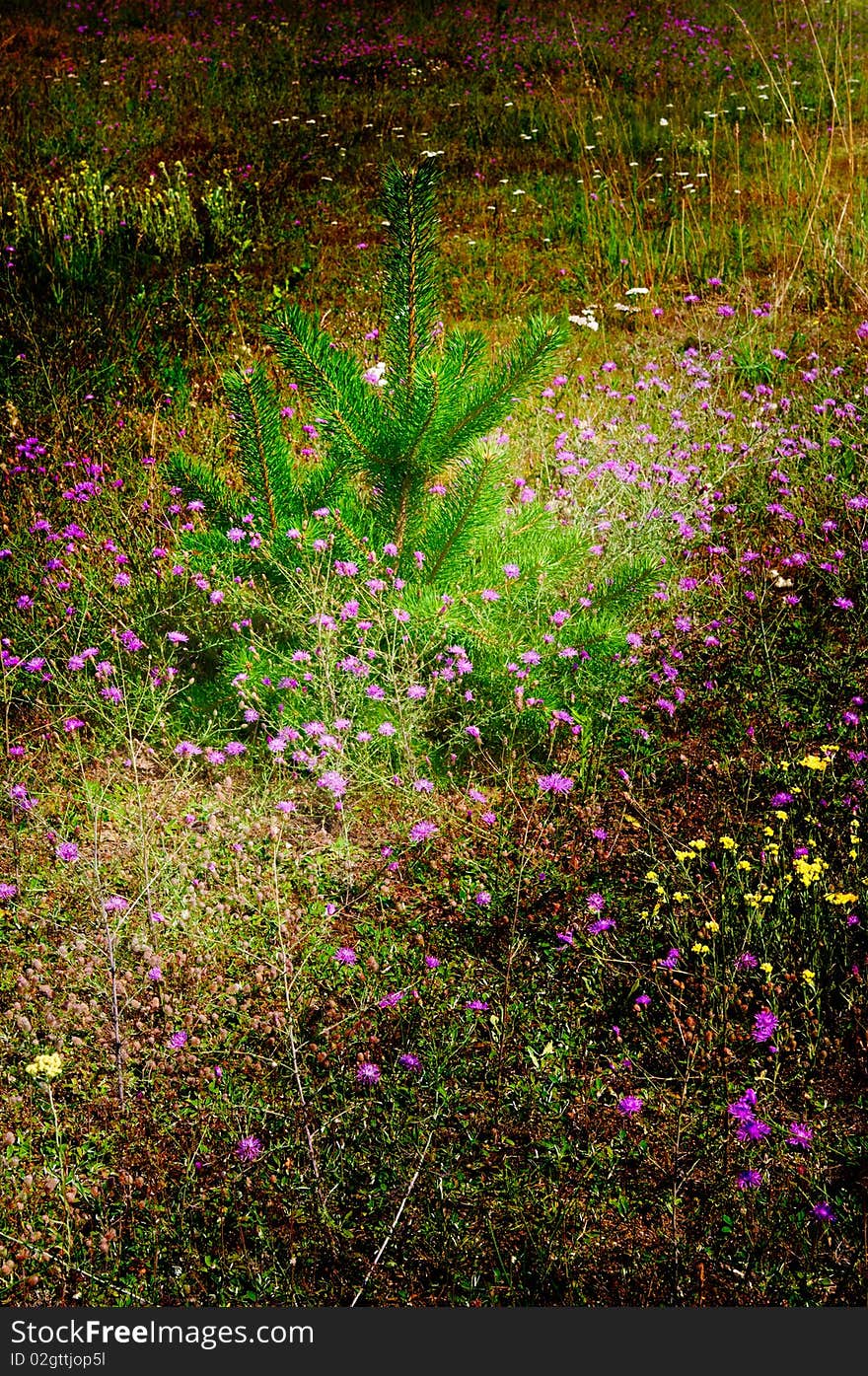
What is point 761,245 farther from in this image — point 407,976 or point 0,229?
point 407,976

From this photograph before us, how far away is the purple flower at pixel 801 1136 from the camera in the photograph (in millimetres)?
1854

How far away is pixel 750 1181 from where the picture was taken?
5.89 feet

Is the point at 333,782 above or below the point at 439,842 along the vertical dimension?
above

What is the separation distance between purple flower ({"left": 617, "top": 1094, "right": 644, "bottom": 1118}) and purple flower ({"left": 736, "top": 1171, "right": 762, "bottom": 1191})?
0.72 ft

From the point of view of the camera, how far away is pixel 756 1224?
1.75 m

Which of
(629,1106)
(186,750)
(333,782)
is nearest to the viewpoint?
(629,1106)

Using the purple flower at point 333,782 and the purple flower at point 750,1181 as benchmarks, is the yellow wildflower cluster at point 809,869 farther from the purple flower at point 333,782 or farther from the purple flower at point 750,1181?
the purple flower at point 333,782

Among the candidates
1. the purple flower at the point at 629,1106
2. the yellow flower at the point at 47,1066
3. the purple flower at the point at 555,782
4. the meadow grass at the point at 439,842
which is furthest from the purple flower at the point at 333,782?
the purple flower at the point at 629,1106

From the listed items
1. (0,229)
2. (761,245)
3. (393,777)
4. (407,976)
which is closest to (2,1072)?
(407,976)

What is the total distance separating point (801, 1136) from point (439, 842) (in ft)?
3.67

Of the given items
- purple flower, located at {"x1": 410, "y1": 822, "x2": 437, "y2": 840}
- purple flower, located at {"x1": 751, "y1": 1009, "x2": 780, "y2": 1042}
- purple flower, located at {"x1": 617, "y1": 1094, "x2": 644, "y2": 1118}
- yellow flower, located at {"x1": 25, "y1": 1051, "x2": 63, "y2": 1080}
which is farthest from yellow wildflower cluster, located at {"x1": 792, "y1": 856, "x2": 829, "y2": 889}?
yellow flower, located at {"x1": 25, "y1": 1051, "x2": 63, "y2": 1080}

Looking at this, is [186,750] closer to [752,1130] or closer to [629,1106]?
[629,1106]

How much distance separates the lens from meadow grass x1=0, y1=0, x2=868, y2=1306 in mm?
1817

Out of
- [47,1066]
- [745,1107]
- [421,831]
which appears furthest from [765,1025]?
[47,1066]
